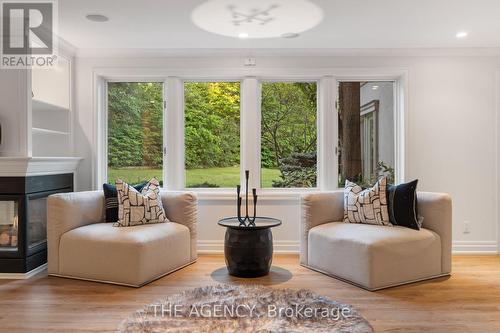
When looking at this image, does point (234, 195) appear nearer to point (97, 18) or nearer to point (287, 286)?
point (287, 286)

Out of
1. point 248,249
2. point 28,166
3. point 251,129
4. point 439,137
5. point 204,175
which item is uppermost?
point 251,129

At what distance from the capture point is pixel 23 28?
3.13 metres

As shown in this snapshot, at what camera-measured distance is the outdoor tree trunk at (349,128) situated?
4.22 meters

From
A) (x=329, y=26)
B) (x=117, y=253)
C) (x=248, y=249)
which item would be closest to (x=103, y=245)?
(x=117, y=253)

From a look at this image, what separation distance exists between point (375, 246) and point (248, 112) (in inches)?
81.8

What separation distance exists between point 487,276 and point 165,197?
314 cm

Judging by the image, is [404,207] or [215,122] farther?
[215,122]

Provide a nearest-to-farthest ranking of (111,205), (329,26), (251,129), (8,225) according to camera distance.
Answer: (8,225) < (329,26) < (111,205) < (251,129)

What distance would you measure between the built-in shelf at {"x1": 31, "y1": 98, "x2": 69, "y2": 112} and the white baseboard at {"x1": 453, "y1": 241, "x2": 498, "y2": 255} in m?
4.65

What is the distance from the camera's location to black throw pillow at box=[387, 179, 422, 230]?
3225 millimetres

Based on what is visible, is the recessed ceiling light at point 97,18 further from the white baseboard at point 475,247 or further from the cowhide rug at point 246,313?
the white baseboard at point 475,247

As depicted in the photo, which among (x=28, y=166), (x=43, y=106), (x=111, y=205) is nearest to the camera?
(x=28, y=166)

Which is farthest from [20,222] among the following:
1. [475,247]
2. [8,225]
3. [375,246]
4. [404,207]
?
[475,247]

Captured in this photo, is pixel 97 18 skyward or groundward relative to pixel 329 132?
skyward
